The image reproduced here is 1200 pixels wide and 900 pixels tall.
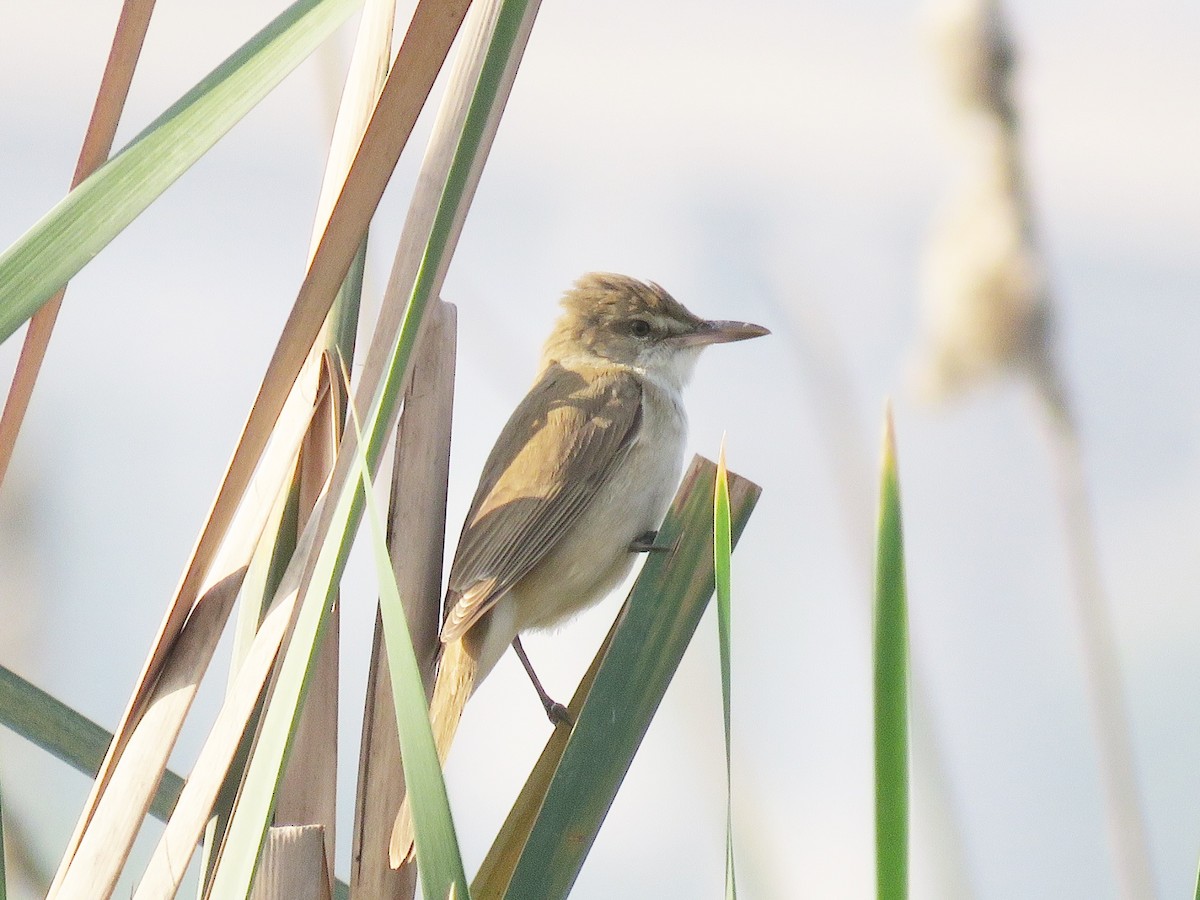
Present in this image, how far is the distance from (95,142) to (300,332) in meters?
0.41

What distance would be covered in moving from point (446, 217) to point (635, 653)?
54 centimetres

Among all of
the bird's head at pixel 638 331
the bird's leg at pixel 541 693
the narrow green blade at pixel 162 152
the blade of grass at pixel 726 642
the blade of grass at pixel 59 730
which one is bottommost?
the blade of grass at pixel 59 730

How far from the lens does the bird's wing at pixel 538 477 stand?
2.38 metres

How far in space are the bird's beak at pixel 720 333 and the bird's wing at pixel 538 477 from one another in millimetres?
298

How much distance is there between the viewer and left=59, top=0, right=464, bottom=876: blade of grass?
1.36m

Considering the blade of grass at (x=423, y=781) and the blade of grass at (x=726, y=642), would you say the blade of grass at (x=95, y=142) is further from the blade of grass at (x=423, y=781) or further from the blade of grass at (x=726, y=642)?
the blade of grass at (x=726, y=642)

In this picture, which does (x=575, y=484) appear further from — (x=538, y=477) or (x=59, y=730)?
(x=59, y=730)

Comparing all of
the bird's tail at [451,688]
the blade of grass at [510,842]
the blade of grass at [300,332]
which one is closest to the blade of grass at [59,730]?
the blade of grass at [300,332]

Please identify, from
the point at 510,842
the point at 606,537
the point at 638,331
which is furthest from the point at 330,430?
the point at 638,331

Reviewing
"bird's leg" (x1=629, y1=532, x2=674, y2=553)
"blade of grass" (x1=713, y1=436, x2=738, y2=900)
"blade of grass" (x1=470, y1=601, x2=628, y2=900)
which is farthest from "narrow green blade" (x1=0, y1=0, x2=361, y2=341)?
"bird's leg" (x1=629, y1=532, x2=674, y2=553)

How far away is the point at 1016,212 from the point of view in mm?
2145

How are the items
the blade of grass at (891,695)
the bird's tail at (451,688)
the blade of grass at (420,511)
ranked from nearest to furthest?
the blade of grass at (891,695) < the blade of grass at (420,511) < the bird's tail at (451,688)

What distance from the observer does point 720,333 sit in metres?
3.31

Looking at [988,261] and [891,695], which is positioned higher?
[988,261]
